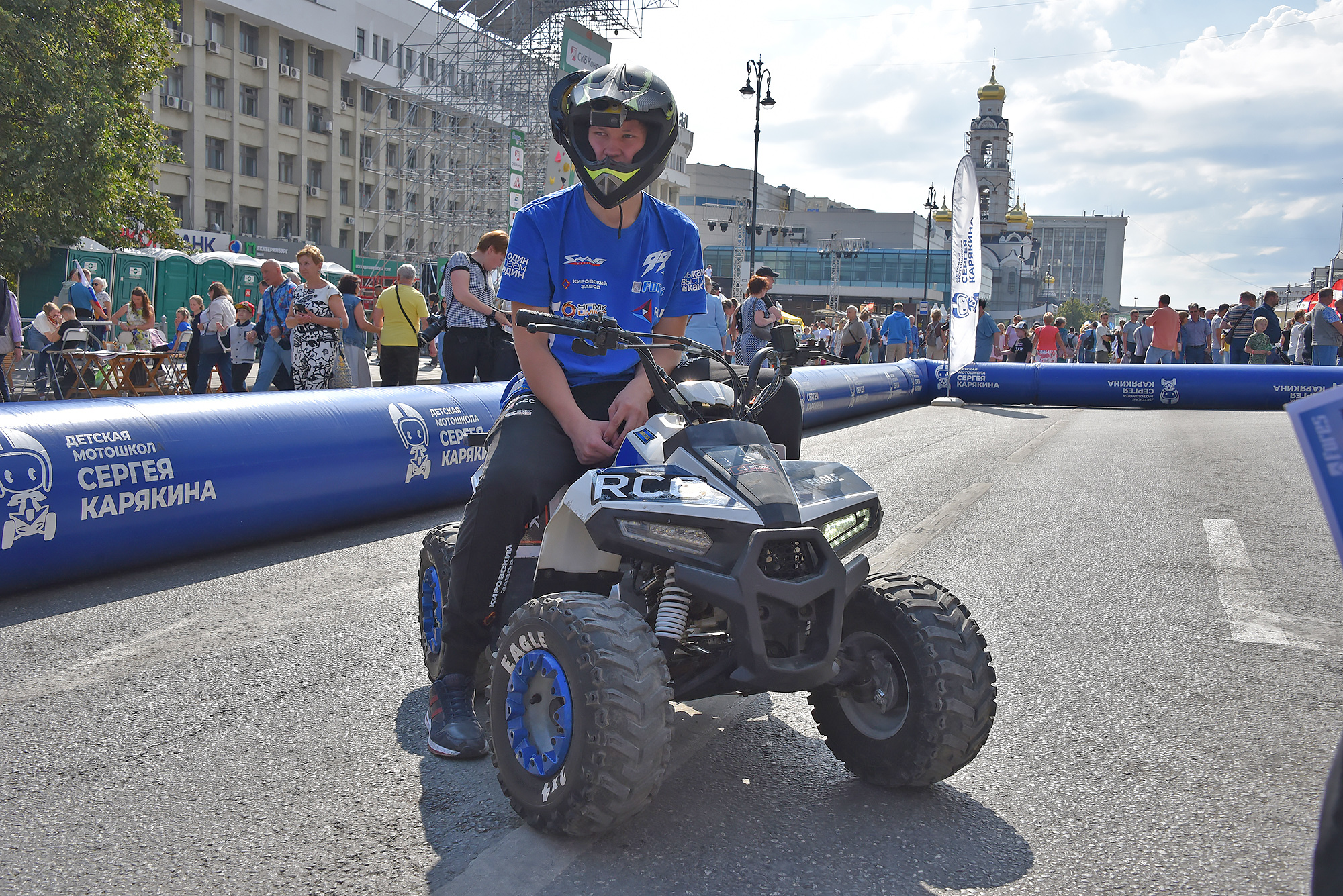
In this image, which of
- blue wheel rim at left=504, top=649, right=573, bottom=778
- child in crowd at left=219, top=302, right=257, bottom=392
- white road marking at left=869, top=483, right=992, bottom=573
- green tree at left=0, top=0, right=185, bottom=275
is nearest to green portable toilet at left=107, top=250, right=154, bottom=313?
green tree at left=0, top=0, right=185, bottom=275

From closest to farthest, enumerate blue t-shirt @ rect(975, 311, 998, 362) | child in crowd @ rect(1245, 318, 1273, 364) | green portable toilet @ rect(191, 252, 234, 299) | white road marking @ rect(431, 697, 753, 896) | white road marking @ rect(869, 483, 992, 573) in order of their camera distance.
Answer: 1. white road marking @ rect(431, 697, 753, 896)
2. white road marking @ rect(869, 483, 992, 573)
3. child in crowd @ rect(1245, 318, 1273, 364)
4. blue t-shirt @ rect(975, 311, 998, 362)
5. green portable toilet @ rect(191, 252, 234, 299)

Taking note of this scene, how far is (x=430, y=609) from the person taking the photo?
3795 mm

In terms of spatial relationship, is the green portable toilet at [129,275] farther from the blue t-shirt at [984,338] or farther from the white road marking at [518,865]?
the white road marking at [518,865]

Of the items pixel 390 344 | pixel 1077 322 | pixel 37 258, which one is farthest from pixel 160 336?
pixel 1077 322

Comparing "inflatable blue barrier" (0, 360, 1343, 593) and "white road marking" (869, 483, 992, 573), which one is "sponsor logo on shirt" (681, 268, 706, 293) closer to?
"white road marking" (869, 483, 992, 573)

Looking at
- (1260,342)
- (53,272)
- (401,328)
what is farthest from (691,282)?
(53,272)

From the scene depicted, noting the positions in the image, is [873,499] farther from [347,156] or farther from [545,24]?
[347,156]

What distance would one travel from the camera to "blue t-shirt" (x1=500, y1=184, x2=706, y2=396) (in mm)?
3283

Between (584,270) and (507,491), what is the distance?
30.2 inches

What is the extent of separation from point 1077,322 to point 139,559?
571 ft

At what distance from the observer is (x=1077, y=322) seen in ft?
543

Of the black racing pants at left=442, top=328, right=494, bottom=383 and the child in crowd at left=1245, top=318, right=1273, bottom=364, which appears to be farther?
the child in crowd at left=1245, top=318, right=1273, bottom=364

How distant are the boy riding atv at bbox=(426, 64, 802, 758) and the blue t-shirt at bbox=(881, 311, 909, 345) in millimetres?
21015

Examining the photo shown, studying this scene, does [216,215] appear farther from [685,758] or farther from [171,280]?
[685,758]
